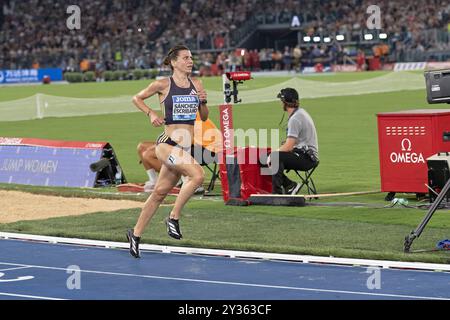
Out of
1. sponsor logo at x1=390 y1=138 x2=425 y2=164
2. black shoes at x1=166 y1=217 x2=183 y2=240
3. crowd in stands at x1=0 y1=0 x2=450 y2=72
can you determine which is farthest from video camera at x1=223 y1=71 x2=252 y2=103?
crowd in stands at x1=0 y1=0 x2=450 y2=72

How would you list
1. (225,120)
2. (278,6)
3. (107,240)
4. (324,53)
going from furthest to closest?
(278,6) < (324,53) < (225,120) < (107,240)

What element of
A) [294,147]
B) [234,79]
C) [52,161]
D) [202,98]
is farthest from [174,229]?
[52,161]

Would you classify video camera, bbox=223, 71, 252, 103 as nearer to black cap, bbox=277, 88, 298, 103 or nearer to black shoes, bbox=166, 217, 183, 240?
black cap, bbox=277, 88, 298, 103

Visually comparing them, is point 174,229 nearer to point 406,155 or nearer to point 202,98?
point 202,98

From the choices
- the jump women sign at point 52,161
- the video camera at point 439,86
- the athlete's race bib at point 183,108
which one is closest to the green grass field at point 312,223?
the jump women sign at point 52,161

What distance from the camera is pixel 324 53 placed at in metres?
72.3

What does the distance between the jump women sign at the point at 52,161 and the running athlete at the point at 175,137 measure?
6.36 metres

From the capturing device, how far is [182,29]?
77562 millimetres

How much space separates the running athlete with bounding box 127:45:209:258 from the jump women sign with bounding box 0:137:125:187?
6363 millimetres

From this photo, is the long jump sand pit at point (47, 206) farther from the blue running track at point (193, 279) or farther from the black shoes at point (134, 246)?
the black shoes at point (134, 246)

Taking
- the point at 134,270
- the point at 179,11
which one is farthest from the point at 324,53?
the point at 134,270
